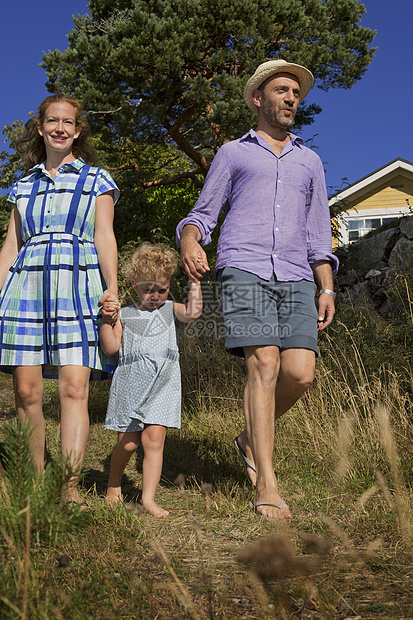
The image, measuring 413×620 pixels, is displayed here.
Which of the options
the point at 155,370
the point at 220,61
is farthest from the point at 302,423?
the point at 220,61

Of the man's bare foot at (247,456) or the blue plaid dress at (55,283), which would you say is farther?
the man's bare foot at (247,456)

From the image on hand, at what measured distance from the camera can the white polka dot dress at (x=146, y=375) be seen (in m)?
3.46

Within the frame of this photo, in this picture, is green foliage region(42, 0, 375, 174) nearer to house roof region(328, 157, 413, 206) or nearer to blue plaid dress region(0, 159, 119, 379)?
blue plaid dress region(0, 159, 119, 379)

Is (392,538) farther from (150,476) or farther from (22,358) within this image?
(22,358)

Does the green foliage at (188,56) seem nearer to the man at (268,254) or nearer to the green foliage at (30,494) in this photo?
the man at (268,254)

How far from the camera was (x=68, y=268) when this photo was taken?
10.4 ft

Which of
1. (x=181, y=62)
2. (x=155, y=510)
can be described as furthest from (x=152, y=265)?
(x=181, y=62)

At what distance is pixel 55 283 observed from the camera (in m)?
3.14

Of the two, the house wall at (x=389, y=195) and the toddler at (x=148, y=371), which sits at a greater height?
the house wall at (x=389, y=195)

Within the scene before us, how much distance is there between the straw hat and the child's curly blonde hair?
1.02 meters

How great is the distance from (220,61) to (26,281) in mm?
10089

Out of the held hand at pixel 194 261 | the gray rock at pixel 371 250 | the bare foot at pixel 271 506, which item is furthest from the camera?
the gray rock at pixel 371 250

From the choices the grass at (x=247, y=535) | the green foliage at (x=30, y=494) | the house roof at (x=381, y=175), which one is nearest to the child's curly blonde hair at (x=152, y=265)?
the grass at (x=247, y=535)

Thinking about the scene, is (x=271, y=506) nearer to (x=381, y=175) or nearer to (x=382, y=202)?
(x=381, y=175)
